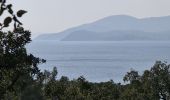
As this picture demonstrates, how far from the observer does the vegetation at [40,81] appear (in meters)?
12.0

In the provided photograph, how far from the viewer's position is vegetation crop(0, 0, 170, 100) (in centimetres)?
1204

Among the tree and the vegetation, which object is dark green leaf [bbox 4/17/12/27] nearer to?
the vegetation

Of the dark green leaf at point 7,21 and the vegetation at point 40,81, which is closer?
the dark green leaf at point 7,21

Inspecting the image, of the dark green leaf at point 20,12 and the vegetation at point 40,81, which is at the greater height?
the dark green leaf at point 20,12

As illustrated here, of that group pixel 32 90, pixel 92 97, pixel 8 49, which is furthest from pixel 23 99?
pixel 92 97

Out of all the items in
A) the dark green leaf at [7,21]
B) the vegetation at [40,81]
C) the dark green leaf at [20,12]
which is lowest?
the vegetation at [40,81]

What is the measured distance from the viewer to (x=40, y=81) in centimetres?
1512

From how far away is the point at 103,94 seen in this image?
60719 mm

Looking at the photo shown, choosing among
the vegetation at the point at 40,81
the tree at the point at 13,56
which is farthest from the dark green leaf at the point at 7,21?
the tree at the point at 13,56

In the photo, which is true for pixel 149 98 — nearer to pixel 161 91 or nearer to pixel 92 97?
pixel 161 91

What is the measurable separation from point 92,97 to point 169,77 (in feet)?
42.3

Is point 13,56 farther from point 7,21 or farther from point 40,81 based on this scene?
point 7,21

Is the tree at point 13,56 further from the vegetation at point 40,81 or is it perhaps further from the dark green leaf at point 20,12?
the dark green leaf at point 20,12

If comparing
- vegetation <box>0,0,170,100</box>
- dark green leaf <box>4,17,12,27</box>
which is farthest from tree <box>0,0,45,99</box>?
dark green leaf <box>4,17,12,27</box>
